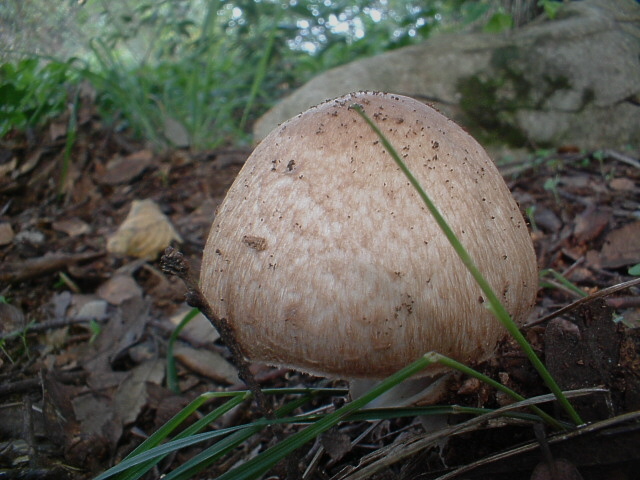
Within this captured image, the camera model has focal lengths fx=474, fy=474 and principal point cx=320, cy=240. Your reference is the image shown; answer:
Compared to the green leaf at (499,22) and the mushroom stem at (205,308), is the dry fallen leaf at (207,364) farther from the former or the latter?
the green leaf at (499,22)

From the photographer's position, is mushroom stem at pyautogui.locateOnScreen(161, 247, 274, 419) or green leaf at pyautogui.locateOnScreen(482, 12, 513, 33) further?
green leaf at pyautogui.locateOnScreen(482, 12, 513, 33)

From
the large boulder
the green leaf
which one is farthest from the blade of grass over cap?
the green leaf

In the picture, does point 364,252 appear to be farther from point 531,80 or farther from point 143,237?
point 531,80

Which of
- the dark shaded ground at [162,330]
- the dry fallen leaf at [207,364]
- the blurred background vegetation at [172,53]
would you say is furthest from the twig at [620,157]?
the dry fallen leaf at [207,364]

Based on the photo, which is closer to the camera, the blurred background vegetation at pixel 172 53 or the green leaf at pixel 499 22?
the blurred background vegetation at pixel 172 53

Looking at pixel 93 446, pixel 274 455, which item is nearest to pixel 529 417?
pixel 274 455

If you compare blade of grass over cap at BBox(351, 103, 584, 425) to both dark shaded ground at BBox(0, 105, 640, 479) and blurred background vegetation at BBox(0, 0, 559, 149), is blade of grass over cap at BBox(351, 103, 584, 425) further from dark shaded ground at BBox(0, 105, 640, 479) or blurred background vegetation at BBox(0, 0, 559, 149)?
blurred background vegetation at BBox(0, 0, 559, 149)
